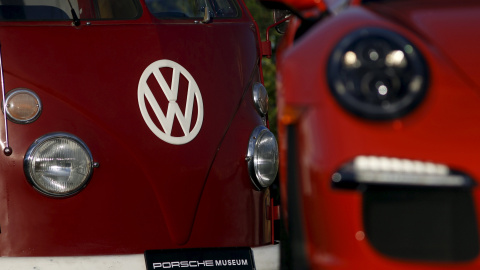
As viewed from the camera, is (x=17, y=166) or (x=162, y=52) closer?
(x=17, y=166)

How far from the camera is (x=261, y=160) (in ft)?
13.8

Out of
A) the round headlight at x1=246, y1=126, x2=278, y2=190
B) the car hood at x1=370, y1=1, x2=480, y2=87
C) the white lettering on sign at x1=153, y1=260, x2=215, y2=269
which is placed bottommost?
the white lettering on sign at x1=153, y1=260, x2=215, y2=269

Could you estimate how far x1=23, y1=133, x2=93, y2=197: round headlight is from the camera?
12.1ft

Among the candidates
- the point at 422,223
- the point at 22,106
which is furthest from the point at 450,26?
the point at 22,106

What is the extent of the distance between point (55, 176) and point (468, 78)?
2.01 m

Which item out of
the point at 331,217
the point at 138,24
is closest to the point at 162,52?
the point at 138,24

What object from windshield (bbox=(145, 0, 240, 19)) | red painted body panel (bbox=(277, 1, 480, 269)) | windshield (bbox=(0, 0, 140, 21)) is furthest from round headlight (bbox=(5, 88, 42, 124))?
red painted body panel (bbox=(277, 1, 480, 269))

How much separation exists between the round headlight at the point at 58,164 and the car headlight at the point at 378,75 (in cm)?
176

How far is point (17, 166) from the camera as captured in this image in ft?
12.2

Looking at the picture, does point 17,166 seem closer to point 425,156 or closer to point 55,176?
point 55,176

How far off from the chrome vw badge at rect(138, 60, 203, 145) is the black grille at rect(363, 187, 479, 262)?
193 cm

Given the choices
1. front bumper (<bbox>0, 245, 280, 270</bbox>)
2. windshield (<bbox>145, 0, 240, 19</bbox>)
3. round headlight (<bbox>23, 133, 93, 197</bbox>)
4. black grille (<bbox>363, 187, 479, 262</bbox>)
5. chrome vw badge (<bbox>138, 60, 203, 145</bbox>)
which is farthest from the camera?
windshield (<bbox>145, 0, 240, 19</bbox>)

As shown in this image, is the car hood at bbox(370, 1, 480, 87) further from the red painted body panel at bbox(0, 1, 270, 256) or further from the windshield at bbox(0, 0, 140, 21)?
the windshield at bbox(0, 0, 140, 21)

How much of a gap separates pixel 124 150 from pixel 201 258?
586 mm
